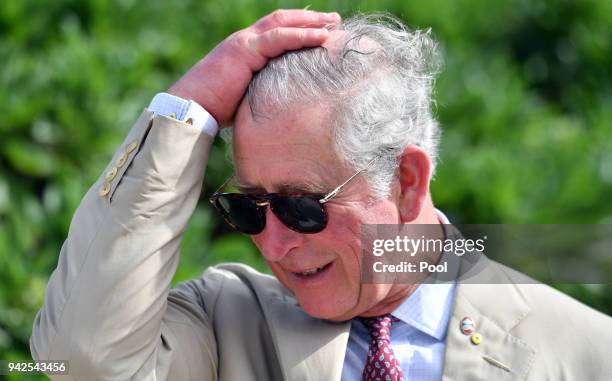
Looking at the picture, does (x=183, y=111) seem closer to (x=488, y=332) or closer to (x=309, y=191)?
(x=309, y=191)

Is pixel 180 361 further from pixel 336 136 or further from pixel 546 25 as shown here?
pixel 546 25

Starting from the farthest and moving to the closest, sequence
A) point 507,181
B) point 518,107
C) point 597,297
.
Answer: point 518,107, point 507,181, point 597,297

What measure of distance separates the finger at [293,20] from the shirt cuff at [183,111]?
0.30 meters

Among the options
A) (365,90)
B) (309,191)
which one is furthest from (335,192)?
(365,90)

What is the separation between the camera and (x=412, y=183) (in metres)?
2.88

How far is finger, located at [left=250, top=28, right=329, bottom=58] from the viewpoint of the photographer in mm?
2762

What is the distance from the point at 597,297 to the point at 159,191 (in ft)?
8.83

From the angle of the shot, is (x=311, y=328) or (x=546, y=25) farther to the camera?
(x=546, y=25)

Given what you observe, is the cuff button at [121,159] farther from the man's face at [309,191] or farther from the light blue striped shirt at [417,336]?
the light blue striped shirt at [417,336]

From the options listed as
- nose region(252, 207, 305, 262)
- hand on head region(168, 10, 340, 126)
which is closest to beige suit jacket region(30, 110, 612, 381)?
hand on head region(168, 10, 340, 126)

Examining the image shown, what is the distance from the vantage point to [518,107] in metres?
6.16

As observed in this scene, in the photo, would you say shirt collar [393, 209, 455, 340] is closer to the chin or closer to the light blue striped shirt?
the light blue striped shirt

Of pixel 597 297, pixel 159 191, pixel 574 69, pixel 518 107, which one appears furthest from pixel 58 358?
pixel 574 69

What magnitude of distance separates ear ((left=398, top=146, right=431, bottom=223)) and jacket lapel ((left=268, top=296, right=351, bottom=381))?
38 cm
